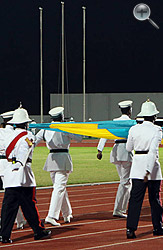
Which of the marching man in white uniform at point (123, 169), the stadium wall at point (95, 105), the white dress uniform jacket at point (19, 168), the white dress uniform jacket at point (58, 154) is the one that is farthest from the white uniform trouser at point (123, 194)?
the stadium wall at point (95, 105)

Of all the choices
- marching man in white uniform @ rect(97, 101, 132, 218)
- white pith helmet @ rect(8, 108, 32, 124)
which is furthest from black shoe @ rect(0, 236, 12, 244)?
A: marching man in white uniform @ rect(97, 101, 132, 218)

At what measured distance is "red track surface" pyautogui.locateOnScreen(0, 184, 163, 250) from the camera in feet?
27.2

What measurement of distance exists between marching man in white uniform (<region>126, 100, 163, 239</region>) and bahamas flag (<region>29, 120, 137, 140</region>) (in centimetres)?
200

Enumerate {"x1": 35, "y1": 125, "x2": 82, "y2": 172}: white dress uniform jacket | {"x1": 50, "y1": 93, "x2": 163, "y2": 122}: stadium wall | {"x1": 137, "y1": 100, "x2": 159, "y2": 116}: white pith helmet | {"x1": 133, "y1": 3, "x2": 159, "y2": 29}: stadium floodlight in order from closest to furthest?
1. {"x1": 137, "y1": 100, "x2": 159, "y2": 116}: white pith helmet
2. {"x1": 35, "y1": 125, "x2": 82, "y2": 172}: white dress uniform jacket
3. {"x1": 133, "y1": 3, "x2": 159, "y2": 29}: stadium floodlight
4. {"x1": 50, "y1": 93, "x2": 163, "y2": 122}: stadium wall

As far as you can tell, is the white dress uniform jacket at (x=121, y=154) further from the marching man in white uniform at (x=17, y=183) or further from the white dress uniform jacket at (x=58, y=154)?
the marching man in white uniform at (x=17, y=183)

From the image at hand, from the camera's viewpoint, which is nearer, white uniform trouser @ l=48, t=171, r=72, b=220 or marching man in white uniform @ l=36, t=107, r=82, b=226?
white uniform trouser @ l=48, t=171, r=72, b=220

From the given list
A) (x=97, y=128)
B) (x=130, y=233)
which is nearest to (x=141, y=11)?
(x=97, y=128)

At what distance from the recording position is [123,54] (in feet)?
195

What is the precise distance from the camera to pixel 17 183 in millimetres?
8398

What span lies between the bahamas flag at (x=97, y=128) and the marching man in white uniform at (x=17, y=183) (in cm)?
207

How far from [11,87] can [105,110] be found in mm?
9162

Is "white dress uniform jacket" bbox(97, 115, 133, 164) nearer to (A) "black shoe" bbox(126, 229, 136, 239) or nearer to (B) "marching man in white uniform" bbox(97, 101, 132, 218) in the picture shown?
(B) "marching man in white uniform" bbox(97, 101, 132, 218)

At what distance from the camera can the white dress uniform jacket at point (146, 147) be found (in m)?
8.69

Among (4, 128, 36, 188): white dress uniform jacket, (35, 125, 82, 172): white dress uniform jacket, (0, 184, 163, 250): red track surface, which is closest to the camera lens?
(0, 184, 163, 250): red track surface
